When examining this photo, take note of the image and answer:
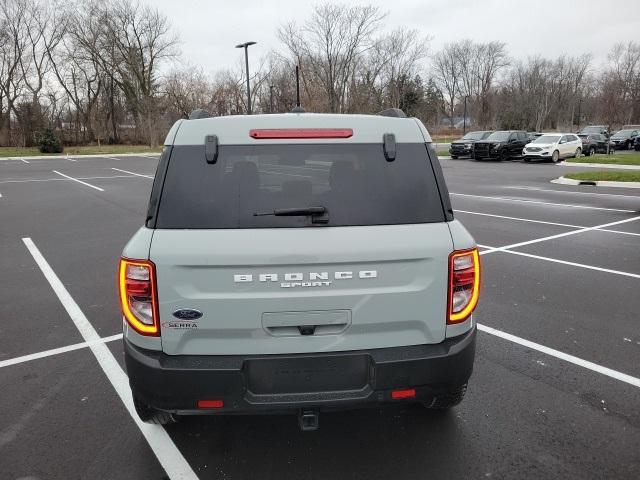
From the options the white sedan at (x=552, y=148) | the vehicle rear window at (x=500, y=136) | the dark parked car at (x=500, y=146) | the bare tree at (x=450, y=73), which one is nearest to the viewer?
the white sedan at (x=552, y=148)

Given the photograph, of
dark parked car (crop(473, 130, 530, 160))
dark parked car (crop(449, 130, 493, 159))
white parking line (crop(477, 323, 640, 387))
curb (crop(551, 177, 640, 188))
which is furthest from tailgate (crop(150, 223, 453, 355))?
dark parked car (crop(449, 130, 493, 159))

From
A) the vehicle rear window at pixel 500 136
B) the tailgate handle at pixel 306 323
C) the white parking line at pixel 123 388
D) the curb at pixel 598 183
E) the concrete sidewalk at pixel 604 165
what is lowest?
the white parking line at pixel 123 388

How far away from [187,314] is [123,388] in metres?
1.69

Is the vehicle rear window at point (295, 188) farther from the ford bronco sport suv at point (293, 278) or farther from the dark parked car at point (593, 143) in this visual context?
the dark parked car at point (593, 143)

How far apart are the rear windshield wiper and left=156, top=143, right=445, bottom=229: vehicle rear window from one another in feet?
0.05

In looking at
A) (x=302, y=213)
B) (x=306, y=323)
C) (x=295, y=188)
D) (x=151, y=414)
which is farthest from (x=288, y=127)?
(x=151, y=414)

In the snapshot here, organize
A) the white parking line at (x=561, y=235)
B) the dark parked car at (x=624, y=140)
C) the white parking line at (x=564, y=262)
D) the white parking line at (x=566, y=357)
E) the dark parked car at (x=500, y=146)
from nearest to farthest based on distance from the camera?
1. the white parking line at (x=566, y=357)
2. the white parking line at (x=564, y=262)
3. the white parking line at (x=561, y=235)
4. the dark parked car at (x=500, y=146)
5. the dark parked car at (x=624, y=140)

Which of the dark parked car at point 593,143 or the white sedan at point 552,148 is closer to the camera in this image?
the white sedan at point 552,148

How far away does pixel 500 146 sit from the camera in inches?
1187

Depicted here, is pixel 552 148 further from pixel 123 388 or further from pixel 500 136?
pixel 123 388

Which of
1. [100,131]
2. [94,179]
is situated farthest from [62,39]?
[94,179]

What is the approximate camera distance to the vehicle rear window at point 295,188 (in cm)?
230

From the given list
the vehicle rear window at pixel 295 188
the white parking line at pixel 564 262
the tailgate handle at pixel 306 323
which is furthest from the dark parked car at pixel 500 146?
the tailgate handle at pixel 306 323

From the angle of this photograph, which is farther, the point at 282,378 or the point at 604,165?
the point at 604,165
